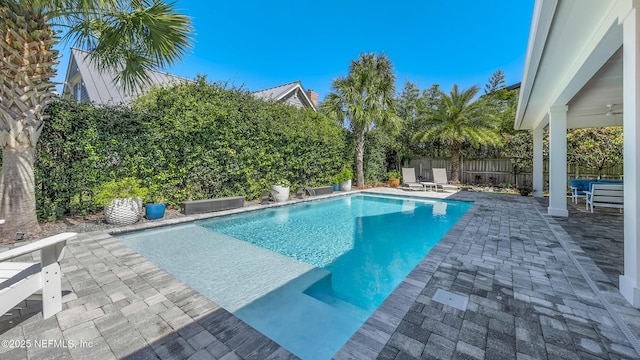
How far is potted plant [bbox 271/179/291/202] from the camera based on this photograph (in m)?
9.71

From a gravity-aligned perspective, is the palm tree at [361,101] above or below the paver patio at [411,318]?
above

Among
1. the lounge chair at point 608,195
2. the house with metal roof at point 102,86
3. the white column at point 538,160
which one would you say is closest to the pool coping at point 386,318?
the lounge chair at point 608,195

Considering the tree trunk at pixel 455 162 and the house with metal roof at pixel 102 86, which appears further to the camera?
the tree trunk at pixel 455 162

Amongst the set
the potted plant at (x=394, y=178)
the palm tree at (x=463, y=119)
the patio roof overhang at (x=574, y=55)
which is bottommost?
the potted plant at (x=394, y=178)

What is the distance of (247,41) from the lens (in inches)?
589

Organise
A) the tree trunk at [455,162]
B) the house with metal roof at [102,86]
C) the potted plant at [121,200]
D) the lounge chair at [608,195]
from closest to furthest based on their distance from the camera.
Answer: the potted plant at [121,200]
the lounge chair at [608,195]
the house with metal roof at [102,86]
the tree trunk at [455,162]

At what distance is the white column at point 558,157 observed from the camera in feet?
21.9

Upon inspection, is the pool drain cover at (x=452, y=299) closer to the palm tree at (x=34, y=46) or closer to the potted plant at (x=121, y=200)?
the palm tree at (x=34, y=46)

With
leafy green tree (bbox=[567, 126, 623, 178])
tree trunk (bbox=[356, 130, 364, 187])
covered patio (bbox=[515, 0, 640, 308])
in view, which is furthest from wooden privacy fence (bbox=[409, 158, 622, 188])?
covered patio (bbox=[515, 0, 640, 308])

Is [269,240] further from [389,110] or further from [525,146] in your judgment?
[525,146]

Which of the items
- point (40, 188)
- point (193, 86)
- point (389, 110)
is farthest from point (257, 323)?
point (389, 110)

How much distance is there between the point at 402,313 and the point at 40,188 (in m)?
7.54

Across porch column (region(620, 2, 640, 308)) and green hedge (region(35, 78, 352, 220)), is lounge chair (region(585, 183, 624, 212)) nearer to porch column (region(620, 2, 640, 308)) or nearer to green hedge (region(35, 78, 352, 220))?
porch column (region(620, 2, 640, 308))

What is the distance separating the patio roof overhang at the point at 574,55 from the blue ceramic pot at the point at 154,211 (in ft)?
26.7
